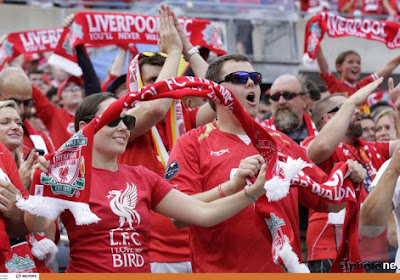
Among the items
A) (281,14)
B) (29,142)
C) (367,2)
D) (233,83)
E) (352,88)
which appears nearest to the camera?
(233,83)

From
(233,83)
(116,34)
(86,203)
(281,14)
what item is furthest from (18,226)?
(281,14)

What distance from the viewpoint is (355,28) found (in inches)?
342

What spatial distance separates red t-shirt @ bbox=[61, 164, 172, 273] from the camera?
13.7 ft

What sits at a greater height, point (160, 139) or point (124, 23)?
point (124, 23)

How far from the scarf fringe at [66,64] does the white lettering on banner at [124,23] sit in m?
0.42

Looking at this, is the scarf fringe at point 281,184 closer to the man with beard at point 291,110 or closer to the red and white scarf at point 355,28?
the man with beard at point 291,110

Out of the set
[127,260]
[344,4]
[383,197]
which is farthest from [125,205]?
[344,4]

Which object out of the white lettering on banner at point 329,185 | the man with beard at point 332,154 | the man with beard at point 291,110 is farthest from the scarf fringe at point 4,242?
the man with beard at point 291,110

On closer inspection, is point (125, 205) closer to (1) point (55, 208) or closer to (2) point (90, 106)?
(1) point (55, 208)

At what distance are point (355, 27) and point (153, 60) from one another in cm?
366

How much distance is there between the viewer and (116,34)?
301 inches

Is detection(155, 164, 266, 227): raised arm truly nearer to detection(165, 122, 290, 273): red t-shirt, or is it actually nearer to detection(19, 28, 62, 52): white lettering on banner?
detection(165, 122, 290, 273): red t-shirt

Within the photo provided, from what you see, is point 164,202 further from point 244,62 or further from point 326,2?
point 326,2

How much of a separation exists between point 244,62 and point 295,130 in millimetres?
1877
